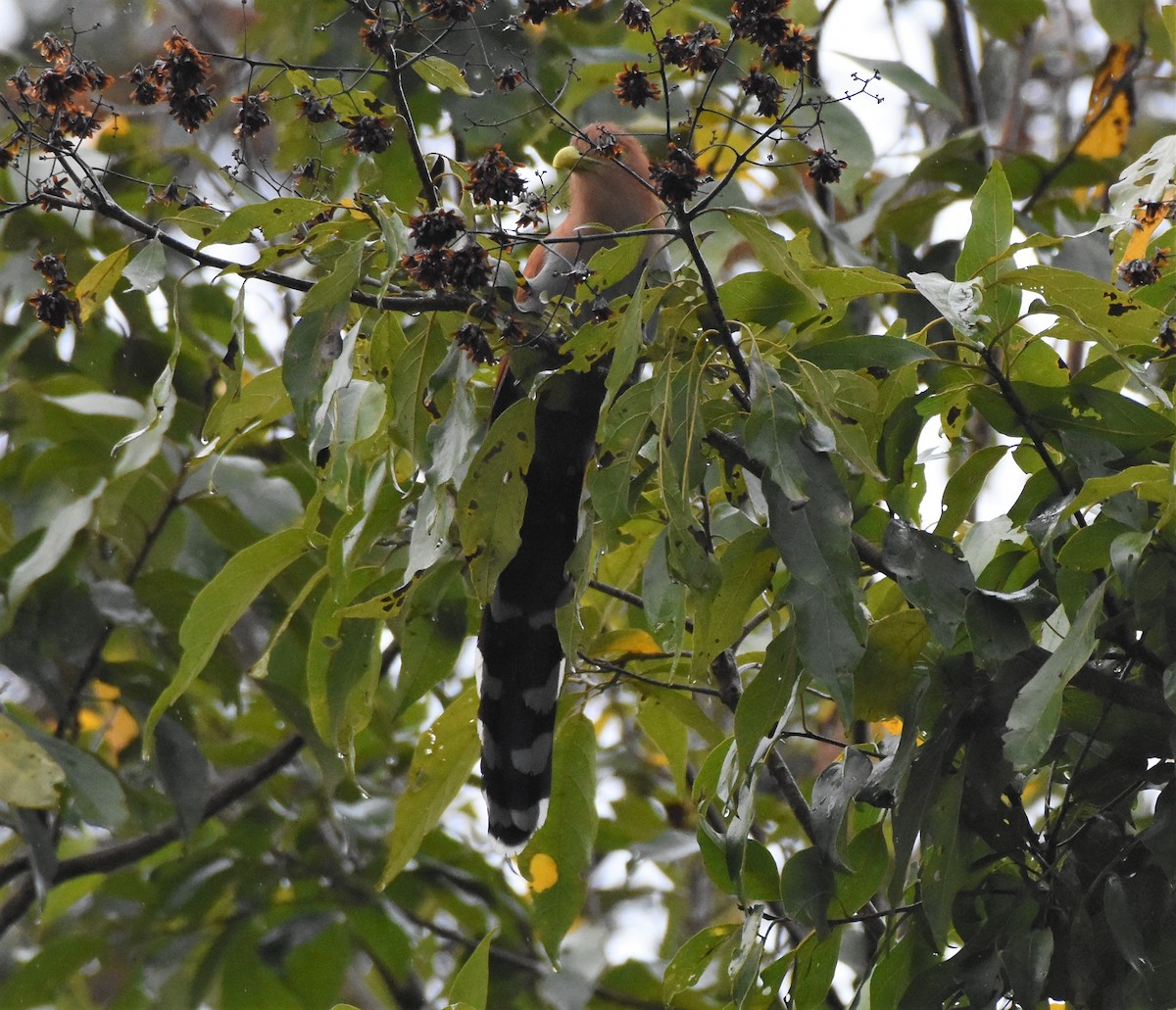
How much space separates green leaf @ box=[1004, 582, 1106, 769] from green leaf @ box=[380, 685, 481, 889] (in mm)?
800

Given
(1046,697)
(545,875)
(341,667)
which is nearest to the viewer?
(1046,697)

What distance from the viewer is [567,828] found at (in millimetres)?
1765

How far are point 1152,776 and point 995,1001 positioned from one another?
266 mm

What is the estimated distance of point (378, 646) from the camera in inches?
64.0

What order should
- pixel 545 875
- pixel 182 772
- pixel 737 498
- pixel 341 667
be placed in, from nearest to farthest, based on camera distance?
pixel 737 498, pixel 341 667, pixel 545 875, pixel 182 772

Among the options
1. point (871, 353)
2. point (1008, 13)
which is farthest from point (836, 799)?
point (1008, 13)

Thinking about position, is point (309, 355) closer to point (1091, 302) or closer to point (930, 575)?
point (930, 575)

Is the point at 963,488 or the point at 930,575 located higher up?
the point at 963,488

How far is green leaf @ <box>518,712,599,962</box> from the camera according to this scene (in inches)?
68.6

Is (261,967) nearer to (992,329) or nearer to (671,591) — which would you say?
(671,591)

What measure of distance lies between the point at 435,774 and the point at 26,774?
656mm

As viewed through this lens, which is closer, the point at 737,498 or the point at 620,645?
the point at 737,498

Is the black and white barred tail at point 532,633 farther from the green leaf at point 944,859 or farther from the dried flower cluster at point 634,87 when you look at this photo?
the green leaf at point 944,859

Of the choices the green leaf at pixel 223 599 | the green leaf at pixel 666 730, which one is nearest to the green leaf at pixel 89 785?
the green leaf at pixel 223 599
